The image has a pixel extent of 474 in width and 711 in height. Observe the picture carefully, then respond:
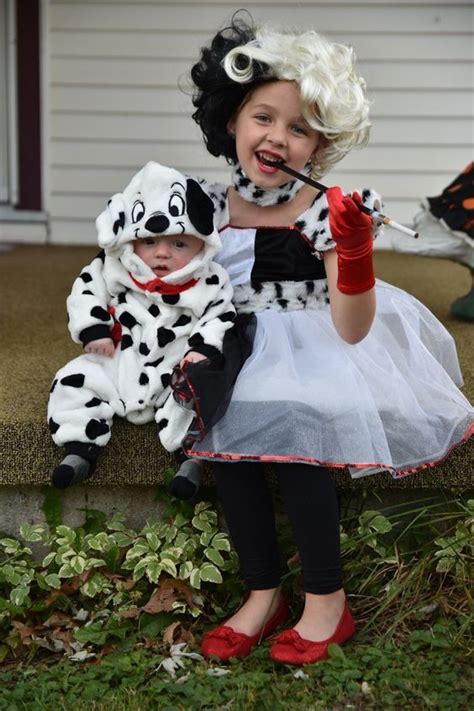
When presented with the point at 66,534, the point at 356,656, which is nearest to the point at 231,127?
the point at 66,534

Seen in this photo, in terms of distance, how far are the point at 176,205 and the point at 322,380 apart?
1.69 ft

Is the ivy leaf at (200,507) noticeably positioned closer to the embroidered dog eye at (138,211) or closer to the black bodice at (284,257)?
the black bodice at (284,257)

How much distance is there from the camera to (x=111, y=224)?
244 centimetres

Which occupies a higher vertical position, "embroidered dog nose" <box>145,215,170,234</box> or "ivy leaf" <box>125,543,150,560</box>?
"embroidered dog nose" <box>145,215,170,234</box>

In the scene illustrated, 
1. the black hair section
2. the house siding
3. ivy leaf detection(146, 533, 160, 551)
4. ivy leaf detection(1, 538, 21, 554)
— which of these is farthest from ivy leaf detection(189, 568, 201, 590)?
the house siding

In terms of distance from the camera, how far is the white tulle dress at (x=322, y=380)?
89.4 inches

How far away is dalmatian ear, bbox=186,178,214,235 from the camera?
2406 millimetres

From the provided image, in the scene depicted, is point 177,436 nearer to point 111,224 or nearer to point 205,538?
point 205,538

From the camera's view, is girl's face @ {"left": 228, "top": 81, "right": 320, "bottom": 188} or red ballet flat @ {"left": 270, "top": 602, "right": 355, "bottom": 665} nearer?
red ballet flat @ {"left": 270, "top": 602, "right": 355, "bottom": 665}

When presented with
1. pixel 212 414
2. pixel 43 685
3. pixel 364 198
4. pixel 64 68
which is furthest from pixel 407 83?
pixel 43 685

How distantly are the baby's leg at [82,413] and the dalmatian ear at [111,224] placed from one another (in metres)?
0.29

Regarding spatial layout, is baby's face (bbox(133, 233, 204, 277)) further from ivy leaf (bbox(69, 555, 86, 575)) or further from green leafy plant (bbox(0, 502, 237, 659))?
ivy leaf (bbox(69, 555, 86, 575))

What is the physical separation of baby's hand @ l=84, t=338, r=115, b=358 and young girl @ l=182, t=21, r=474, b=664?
33cm

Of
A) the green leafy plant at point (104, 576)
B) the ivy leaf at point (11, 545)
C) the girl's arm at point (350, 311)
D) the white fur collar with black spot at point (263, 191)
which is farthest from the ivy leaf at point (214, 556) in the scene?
the white fur collar with black spot at point (263, 191)
